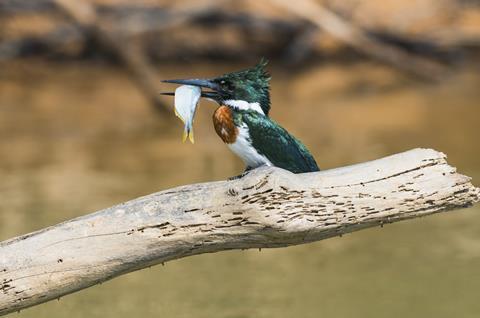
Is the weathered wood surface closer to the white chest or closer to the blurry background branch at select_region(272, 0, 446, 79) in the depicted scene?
the white chest

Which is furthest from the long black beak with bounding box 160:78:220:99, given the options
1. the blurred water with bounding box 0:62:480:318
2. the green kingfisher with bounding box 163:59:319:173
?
the blurred water with bounding box 0:62:480:318

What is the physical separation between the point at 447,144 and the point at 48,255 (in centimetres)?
390

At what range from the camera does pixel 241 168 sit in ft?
19.9

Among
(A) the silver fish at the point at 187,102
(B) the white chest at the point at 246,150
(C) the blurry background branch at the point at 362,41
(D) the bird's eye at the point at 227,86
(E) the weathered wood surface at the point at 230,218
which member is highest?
(C) the blurry background branch at the point at 362,41

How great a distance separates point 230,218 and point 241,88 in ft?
1.32

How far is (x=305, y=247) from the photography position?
5.18 m

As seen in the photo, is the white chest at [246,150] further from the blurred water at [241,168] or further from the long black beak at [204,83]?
the blurred water at [241,168]

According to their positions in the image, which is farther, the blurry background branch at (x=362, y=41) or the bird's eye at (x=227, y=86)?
the blurry background branch at (x=362, y=41)

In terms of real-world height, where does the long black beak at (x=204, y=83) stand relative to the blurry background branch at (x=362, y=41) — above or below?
below

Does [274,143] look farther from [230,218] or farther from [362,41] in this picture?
[362,41]

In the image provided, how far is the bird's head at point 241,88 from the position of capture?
3.14 m

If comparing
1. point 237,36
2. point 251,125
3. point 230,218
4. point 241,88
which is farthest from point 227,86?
point 237,36

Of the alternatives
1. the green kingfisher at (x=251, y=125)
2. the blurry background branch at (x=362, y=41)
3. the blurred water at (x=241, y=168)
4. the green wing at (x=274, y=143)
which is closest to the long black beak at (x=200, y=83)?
the green kingfisher at (x=251, y=125)

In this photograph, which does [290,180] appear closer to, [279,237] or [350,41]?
[279,237]
